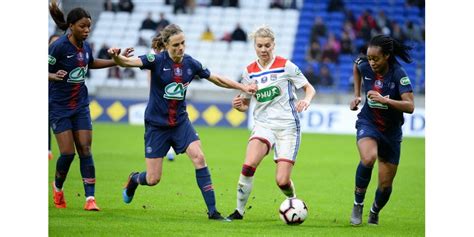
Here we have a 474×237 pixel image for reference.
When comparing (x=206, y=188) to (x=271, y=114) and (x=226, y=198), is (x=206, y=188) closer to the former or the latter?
(x=271, y=114)

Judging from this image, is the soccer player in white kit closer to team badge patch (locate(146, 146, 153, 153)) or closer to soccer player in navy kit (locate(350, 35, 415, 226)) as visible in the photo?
soccer player in navy kit (locate(350, 35, 415, 226))

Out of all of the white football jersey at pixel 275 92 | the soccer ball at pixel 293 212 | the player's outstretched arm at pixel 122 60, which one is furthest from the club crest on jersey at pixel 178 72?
the soccer ball at pixel 293 212

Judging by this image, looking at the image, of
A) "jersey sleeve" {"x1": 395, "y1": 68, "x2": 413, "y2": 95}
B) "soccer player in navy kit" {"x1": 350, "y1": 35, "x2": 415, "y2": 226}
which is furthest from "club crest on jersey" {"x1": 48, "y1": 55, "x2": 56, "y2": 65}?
"jersey sleeve" {"x1": 395, "y1": 68, "x2": 413, "y2": 95}

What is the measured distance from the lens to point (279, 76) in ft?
28.4

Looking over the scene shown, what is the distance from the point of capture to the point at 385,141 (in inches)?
333

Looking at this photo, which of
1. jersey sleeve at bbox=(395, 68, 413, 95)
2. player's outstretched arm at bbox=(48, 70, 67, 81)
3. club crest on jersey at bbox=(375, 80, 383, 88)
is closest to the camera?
jersey sleeve at bbox=(395, 68, 413, 95)

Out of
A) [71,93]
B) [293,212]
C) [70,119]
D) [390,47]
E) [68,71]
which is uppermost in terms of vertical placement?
[390,47]

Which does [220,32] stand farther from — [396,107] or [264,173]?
[396,107]

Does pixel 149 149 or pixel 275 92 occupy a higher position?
pixel 275 92

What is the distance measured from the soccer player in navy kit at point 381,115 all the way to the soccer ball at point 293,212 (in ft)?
1.93

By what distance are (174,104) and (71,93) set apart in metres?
1.13

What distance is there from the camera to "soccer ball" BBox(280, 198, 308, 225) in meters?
8.30

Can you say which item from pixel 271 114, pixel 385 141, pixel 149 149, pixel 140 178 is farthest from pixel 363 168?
pixel 140 178
